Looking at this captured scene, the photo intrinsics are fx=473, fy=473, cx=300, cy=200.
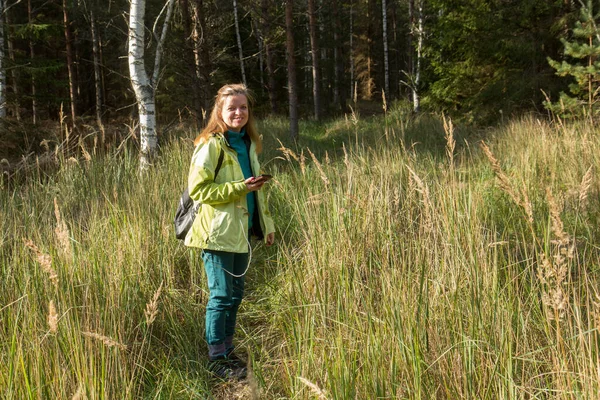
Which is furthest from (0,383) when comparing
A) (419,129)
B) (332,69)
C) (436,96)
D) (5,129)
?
(332,69)

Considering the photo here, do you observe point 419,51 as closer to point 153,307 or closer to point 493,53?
point 493,53

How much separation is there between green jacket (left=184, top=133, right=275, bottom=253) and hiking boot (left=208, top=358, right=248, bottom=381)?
0.62m

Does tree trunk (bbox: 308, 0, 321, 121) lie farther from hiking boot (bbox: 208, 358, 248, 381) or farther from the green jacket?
hiking boot (bbox: 208, 358, 248, 381)

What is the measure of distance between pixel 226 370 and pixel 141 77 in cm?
470

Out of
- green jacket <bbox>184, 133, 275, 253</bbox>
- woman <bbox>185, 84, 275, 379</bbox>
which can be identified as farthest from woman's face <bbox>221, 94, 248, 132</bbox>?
green jacket <bbox>184, 133, 275, 253</bbox>

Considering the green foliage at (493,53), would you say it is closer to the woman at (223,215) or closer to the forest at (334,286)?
the forest at (334,286)

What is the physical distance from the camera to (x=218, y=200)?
2.40 meters

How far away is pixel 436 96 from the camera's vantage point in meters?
12.1

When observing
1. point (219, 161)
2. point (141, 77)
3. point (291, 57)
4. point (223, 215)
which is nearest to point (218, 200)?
point (223, 215)

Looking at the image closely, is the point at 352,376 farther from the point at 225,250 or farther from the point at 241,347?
the point at 241,347

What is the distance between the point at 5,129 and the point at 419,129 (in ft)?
27.3

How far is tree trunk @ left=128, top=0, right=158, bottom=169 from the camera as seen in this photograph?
5949 millimetres

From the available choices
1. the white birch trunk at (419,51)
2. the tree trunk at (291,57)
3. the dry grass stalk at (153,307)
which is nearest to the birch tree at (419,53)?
the white birch trunk at (419,51)

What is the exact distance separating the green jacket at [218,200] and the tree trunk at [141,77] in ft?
11.6
